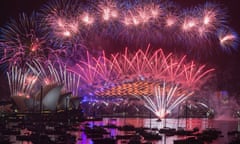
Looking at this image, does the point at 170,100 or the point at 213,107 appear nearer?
the point at 170,100

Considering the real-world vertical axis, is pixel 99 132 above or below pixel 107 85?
below

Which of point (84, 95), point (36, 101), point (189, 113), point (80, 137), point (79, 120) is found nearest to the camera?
point (80, 137)

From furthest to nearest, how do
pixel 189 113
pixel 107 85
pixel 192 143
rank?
pixel 189 113, pixel 107 85, pixel 192 143

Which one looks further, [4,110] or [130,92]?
[130,92]

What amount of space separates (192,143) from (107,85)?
54.2 metres

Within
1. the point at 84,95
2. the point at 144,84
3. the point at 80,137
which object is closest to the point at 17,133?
the point at 80,137

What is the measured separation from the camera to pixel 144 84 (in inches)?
3905

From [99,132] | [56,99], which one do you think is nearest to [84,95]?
[56,99]

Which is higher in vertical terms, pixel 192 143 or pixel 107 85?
pixel 107 85

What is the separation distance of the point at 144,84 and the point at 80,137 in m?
50.2

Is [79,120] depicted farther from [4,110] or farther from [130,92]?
[130,92]

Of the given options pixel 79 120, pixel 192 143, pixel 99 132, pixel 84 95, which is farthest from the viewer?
pixel 84 95

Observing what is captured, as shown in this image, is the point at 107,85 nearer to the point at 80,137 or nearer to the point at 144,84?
the point at 144,84

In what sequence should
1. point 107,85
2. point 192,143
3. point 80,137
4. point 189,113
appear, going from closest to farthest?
point 192,143, point 80,137, point 107,85, point 189,113
